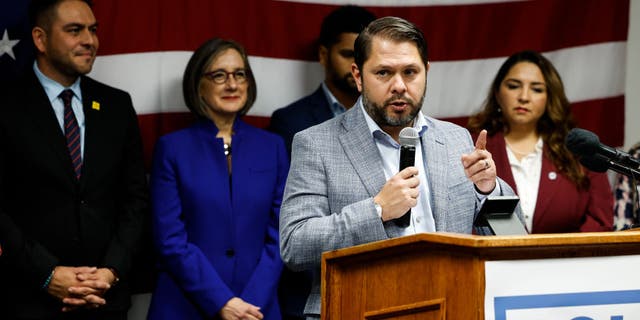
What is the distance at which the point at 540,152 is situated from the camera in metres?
4.57

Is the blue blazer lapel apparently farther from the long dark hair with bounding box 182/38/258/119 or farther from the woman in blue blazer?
the long dark hair with bounding box 182/38/258/119

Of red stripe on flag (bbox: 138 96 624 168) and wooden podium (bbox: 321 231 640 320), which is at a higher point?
red stripe on flag (bbox: 138 96 624 168)

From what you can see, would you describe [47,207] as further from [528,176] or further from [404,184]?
[528,176]

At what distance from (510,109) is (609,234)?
8.11 feet

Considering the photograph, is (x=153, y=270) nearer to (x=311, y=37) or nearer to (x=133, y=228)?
(x=133, y=228)

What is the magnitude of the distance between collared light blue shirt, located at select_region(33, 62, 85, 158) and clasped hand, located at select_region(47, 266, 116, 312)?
0.50 m

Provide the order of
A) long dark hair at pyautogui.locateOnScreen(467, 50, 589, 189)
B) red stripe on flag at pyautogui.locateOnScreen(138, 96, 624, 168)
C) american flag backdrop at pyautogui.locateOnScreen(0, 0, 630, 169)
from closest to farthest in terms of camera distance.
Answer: long dark hair at pyautogui.locateOnScreen(467, 50, 589, 189), american flag backdrop at pyautogui.locateOnScreen(0, 0, 630, 169), red stripe on flag at pyautogui.locateOnScreen(138, 96, 624, 168)

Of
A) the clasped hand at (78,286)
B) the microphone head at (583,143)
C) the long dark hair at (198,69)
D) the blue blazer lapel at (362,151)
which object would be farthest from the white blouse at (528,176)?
the clasped hand at (78,286)

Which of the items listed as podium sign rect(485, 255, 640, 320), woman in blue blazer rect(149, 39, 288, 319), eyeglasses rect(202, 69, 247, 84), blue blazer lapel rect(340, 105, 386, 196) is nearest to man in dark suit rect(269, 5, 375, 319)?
woman in blue blazer rect(149, 39, 288, 319)

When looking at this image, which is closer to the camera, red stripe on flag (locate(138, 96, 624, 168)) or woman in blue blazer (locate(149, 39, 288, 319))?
woman in blue blazer (locate(149, 39, 288, 319))

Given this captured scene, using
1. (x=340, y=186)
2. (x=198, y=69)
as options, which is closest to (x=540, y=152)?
(x=198, y=69)

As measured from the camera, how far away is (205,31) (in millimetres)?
4773

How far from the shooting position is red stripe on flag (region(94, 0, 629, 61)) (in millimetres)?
4660

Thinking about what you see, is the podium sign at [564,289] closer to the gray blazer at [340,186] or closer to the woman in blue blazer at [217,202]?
the gray blazer at [340,186]
